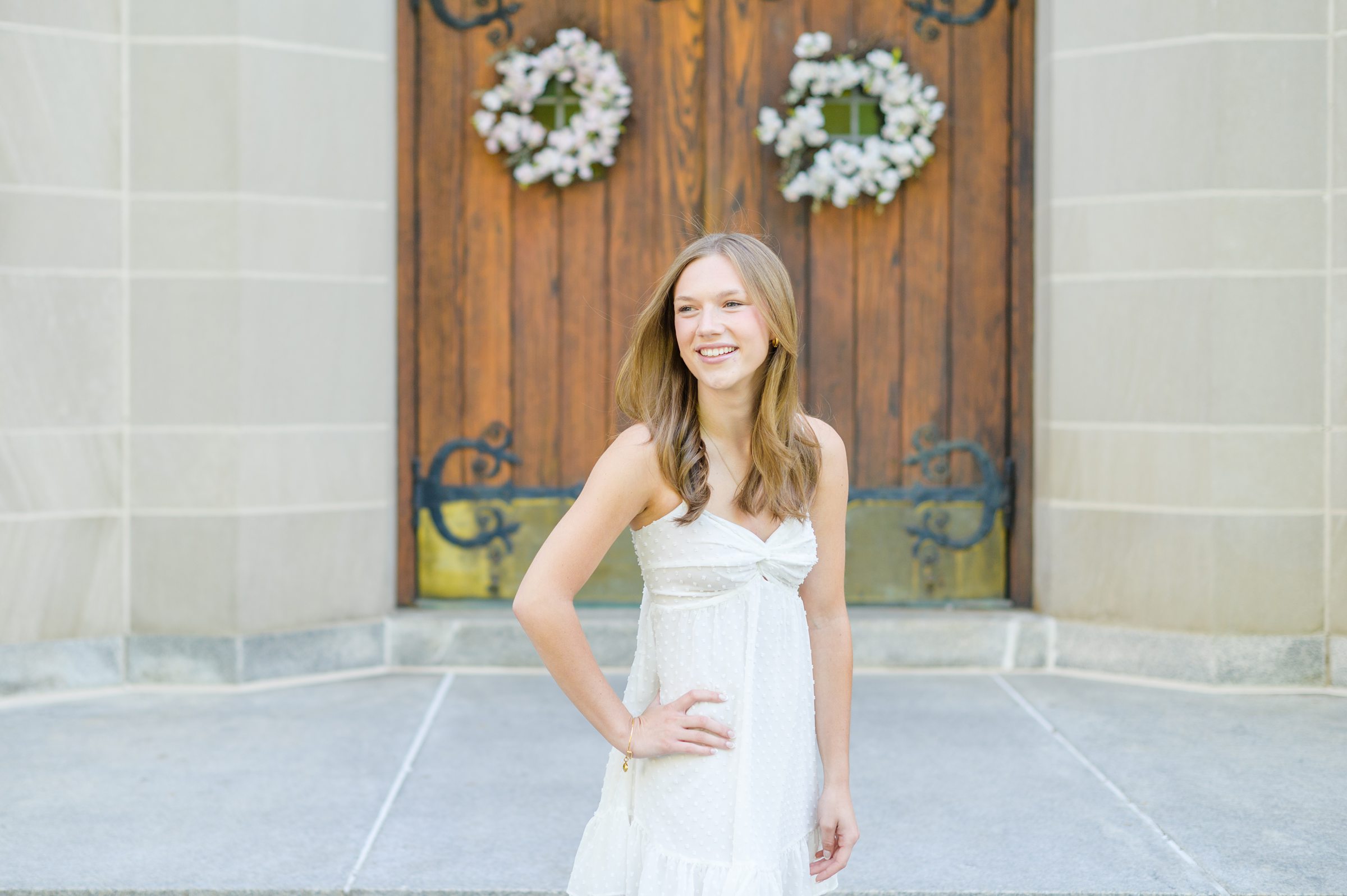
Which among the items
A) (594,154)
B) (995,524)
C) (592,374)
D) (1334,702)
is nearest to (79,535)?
(592,374)

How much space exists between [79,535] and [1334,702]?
4429mm

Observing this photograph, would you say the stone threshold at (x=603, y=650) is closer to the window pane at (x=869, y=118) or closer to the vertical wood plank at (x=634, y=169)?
the vertical wood plank at (x=634, y=169)

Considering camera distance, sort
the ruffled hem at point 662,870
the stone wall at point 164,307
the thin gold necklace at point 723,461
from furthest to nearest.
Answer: the stone wall at point 164,307 < the thin gold necklace at point 723,461 < the ruffled hem at point 662,870

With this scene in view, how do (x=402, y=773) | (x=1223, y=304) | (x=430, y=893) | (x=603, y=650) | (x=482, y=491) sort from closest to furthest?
(x=430, y=893)
(x=402, y=773)
(x=1223, y=304)
(x=603, y=650)
(x=482, y=491)

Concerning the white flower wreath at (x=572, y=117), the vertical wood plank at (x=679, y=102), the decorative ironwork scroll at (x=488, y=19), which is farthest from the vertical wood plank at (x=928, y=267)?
the decorative ironwork scroll at (x=488, y=19)

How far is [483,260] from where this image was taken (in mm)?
5289

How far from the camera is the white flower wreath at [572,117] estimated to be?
5133 millimetres

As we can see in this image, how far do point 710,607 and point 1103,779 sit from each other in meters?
2.20

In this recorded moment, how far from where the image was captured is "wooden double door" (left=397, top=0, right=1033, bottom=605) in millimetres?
5246

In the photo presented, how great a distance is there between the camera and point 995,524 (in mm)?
5309

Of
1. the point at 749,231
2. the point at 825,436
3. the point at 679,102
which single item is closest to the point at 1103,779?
the point at 825,436

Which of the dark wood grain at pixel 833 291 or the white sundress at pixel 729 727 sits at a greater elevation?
the dark wood grain at pixel 833 291

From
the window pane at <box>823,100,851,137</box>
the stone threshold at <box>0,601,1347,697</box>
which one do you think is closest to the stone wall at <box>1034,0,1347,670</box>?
the stone threshold at <box>0,601,1347,697</box>

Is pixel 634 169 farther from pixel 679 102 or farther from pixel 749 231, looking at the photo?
pixel 749 231
